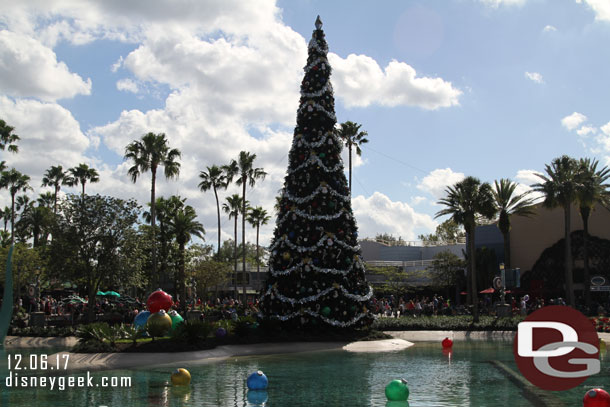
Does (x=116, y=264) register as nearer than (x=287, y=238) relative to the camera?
No

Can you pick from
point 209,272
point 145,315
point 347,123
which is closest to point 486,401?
point 145,315

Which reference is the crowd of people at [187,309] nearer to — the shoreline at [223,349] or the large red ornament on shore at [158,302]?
the shoreline at [223,349]

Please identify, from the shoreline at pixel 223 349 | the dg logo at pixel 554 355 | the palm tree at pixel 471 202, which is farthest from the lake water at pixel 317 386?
the palm tree at pixel 471 202

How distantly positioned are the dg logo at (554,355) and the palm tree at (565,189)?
2402 cm

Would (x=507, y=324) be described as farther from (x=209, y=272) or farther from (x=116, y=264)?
(x=209, y=272)

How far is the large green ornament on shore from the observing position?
851 inches

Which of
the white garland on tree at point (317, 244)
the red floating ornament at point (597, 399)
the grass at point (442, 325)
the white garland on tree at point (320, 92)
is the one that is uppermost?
the white garland on tree at point (320, 92)

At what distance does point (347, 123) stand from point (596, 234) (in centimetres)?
2406

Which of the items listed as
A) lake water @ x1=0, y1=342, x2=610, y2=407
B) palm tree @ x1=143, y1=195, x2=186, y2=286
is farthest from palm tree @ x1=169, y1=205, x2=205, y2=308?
lake water @ x1=0, y1=342, x2=610, y2=407

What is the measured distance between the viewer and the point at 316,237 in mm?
26422

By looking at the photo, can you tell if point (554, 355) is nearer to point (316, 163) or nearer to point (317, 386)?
point (317, 386)

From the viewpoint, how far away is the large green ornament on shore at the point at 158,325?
21625mm

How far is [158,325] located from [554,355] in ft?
44.2

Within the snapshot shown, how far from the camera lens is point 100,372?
17438mm
